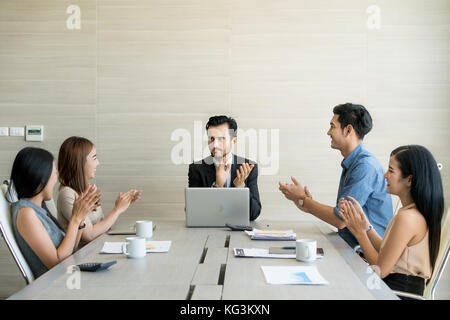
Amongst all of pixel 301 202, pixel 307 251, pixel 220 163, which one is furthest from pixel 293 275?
pixel 220 163

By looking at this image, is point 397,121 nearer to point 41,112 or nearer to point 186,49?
point 186,49

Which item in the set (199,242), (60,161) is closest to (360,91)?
(199,242)

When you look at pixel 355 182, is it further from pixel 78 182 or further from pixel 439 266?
pixel 78 182

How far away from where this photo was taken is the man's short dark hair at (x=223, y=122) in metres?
3.69

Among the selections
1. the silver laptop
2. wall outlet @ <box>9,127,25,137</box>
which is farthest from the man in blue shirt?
wall outlet @ <box>9,127,25,137</box>

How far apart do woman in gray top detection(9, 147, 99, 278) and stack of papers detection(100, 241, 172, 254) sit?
7.4 inches

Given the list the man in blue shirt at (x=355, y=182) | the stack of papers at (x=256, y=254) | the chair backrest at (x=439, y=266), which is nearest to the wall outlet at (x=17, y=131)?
the man in blue shirt at (x=355, y=182)

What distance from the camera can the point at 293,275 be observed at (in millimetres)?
1738

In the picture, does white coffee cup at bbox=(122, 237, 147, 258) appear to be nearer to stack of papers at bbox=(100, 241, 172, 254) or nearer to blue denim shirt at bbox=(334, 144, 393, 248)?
stack of papers at bbox=(100, 241, 172, 254)

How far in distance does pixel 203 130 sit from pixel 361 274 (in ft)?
7.97

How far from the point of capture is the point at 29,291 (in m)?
1.56

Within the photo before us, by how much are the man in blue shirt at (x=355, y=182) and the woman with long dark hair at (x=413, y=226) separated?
517 mm

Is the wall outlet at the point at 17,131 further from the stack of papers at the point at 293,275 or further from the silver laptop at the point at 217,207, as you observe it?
the stack of papers at the point at 293,275
